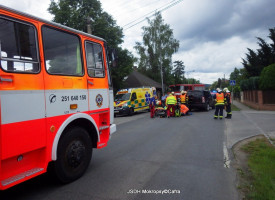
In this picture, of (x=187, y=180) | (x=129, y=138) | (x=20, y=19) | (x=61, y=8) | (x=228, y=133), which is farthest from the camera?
(x=61, y=8)

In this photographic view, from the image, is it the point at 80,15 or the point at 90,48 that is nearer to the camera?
the point at 90,48

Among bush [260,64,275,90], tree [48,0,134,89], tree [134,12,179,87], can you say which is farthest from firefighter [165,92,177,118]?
tree [134,12,179,87]

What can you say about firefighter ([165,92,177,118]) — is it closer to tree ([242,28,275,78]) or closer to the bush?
the bush

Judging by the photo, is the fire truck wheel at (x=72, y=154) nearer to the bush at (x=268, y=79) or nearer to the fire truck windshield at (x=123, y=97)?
the fire truck windshield at (x=123, y=97)

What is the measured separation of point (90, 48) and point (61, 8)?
20753mm

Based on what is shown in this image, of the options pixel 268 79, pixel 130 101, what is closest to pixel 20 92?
pixel 130 101

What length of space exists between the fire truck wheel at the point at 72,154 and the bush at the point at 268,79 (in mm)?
16580

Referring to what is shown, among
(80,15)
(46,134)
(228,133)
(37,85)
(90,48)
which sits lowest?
(228,133)

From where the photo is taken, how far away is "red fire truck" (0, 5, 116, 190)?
3230 millimetres

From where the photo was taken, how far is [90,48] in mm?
5039

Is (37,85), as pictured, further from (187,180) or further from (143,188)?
(187,180)

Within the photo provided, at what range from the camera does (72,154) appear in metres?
4.35

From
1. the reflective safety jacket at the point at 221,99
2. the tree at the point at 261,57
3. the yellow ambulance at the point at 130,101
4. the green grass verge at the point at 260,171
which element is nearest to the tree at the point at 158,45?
the tree at the point at 261,57

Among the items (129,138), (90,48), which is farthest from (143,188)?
(129,138)
